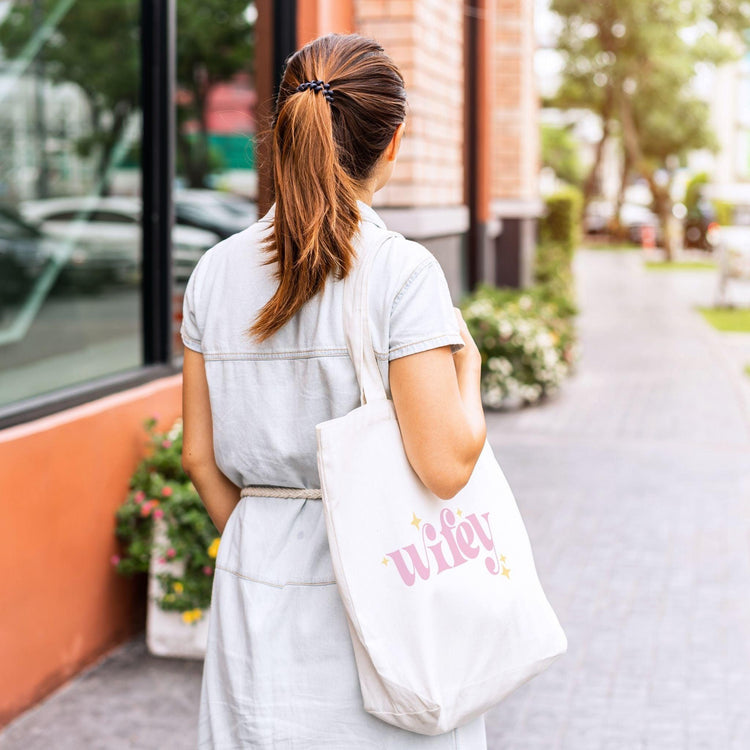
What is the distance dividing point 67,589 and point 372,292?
101 inches

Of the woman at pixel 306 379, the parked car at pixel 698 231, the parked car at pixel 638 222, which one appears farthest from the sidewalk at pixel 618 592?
the parked car at pixel 638 222

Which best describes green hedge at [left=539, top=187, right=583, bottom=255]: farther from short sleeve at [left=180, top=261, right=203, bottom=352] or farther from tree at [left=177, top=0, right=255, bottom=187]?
short sleeve at [left=180, top=261, right=203, bottom=352]

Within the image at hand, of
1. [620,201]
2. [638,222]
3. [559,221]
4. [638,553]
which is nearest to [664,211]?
[638,222]

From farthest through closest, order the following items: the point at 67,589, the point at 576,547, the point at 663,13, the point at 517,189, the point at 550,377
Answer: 1. the point at 663,13
2. the point at 517,189
3. the point at 550,377
4. the point at 576,547
5. the point at 67,589

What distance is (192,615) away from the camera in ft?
13.2

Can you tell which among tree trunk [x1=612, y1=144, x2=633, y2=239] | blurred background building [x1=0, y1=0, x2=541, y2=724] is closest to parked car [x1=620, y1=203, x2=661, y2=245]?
tree trunk [x1=612, y1=144, x2=633, y2=239]

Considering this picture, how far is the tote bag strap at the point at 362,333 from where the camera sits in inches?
68.5

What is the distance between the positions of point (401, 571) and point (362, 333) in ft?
1.23

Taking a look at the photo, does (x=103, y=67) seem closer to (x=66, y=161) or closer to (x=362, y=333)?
(x=66, y=161)

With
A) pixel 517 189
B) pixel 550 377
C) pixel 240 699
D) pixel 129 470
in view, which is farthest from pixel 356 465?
pixel 517 189

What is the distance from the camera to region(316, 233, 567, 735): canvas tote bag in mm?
1725

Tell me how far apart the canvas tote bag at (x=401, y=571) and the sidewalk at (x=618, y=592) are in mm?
1993

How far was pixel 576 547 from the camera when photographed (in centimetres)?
563

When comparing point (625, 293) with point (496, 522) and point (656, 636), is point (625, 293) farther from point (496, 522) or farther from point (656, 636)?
point (496, 522)
